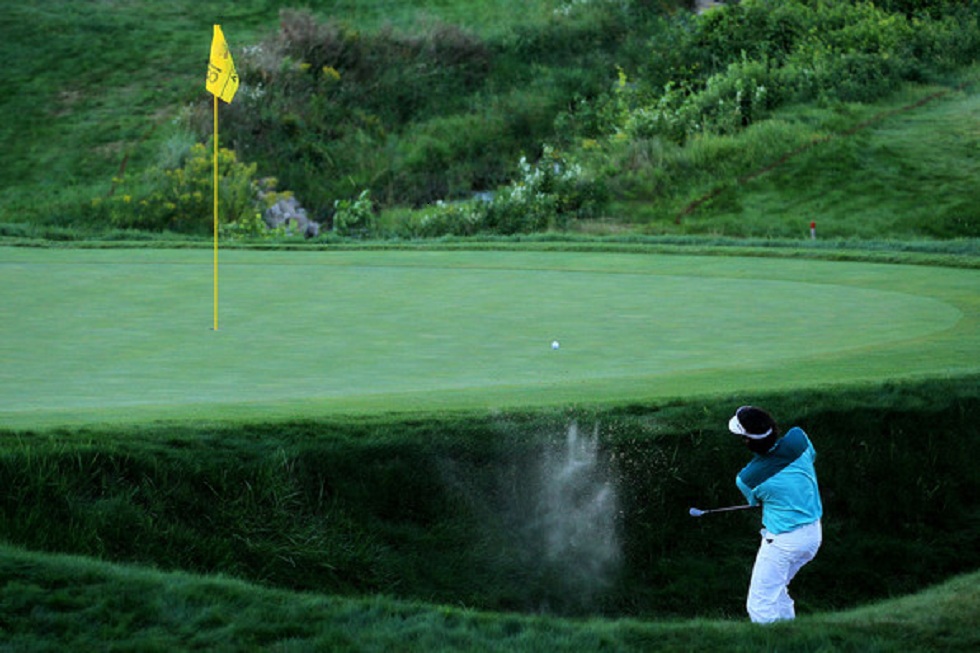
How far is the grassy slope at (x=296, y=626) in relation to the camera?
191 inches

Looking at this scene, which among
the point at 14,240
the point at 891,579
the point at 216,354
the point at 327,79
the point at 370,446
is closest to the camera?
the point at 370,446

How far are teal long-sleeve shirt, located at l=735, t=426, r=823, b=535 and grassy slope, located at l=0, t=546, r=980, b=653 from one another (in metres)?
0.95

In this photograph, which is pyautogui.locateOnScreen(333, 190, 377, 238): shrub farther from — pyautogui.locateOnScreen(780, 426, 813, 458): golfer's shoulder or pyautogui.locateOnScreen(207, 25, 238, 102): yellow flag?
pyautogui.locateOnScreen(780, 426, 813, 458): golfer's shoulder

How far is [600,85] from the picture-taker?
29625 millimetres

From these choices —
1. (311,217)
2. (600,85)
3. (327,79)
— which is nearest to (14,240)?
(311,217)

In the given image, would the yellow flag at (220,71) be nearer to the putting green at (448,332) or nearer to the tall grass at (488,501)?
the putting green at (448,332)

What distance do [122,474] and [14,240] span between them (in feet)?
41.7

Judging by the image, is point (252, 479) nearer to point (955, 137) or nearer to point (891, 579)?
point (891, 579)

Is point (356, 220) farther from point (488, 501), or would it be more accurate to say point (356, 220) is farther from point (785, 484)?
point (785, 484)

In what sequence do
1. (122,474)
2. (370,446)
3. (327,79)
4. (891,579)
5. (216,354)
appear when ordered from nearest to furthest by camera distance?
(122,474) < (370,446) < (891,579) < (216,354) < (327,79)

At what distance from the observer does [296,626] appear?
16.4ft

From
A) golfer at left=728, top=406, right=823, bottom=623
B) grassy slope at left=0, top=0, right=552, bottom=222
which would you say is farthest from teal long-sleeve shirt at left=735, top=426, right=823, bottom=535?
grassy slope at left=0, top=0, right=552, bottom=222

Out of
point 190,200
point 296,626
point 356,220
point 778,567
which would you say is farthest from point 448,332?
point 190,200

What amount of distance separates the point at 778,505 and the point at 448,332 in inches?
161
